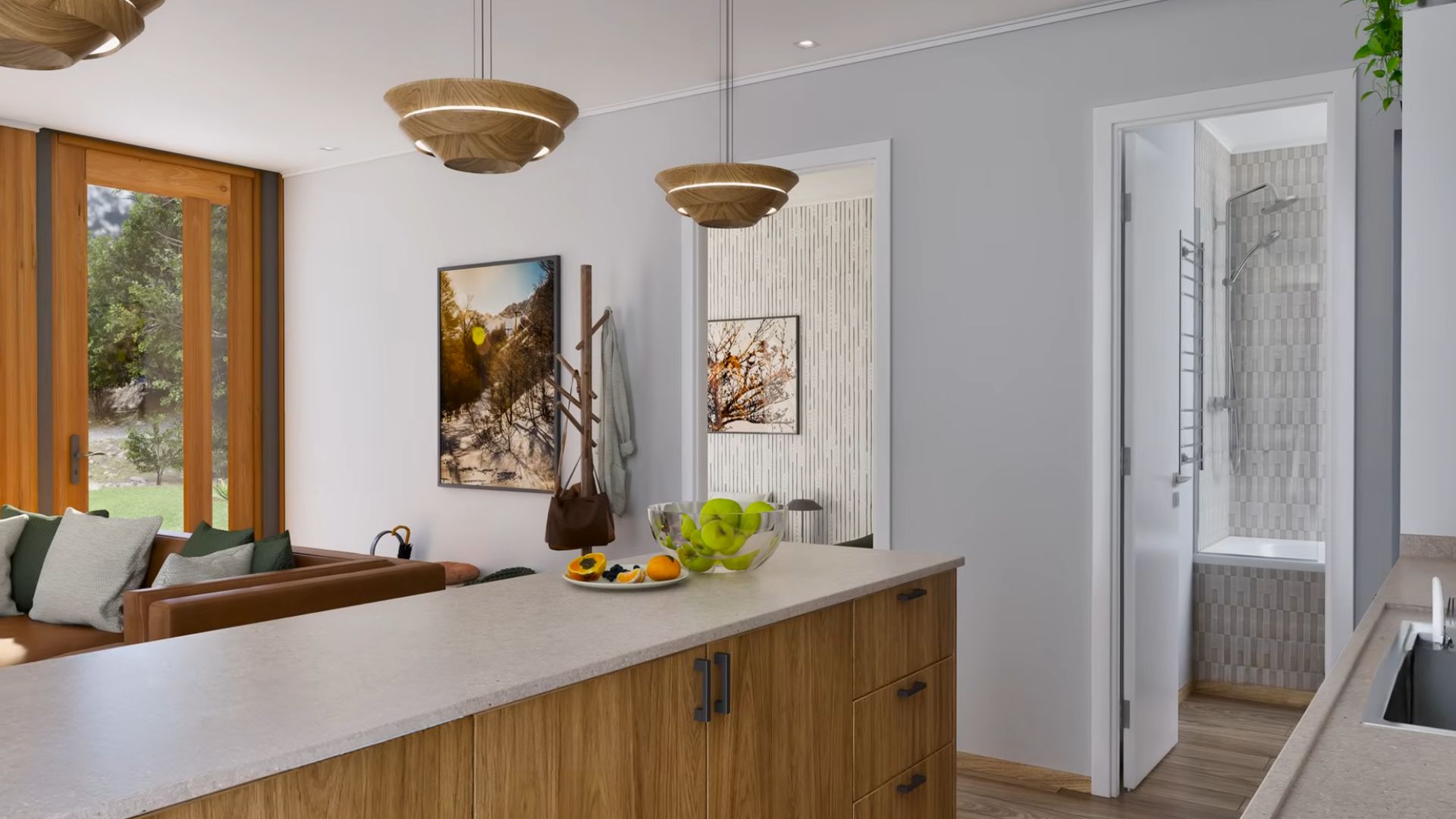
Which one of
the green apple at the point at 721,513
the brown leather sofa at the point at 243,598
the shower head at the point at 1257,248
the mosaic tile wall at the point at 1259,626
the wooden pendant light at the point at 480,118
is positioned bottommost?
the mosaic tile wall at the point at 1259,626

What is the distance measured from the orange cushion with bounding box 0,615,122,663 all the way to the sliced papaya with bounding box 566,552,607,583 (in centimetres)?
239

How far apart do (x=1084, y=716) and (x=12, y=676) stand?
3.12m

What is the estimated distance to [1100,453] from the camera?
3.56 m

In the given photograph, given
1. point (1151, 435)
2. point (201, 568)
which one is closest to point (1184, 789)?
point (1151, 435)

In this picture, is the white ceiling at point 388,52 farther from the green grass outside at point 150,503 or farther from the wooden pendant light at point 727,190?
the green grass outside at point 150,503

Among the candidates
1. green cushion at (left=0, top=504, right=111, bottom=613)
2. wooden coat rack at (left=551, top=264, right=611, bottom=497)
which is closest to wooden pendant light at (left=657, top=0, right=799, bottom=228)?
wooden coat rack at (left=551, top=264, right=611, bottom=497)

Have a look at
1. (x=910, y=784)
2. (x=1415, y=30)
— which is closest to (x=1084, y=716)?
(x=910, y=784)

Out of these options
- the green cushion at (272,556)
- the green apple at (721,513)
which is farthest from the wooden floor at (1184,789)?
the green cushion at (272,556)

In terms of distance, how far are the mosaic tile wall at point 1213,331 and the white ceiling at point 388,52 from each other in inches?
80.8

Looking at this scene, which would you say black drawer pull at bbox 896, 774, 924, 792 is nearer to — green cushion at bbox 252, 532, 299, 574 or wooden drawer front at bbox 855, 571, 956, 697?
wooden drawer front at bbox 855, 571, 956, 697

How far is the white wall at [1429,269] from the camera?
2.34 meters

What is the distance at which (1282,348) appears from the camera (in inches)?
218

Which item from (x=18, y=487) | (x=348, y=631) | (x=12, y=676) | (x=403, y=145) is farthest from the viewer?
(x=403, y=145)

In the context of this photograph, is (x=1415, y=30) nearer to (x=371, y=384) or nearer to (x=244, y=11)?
(x=244, y=11)
